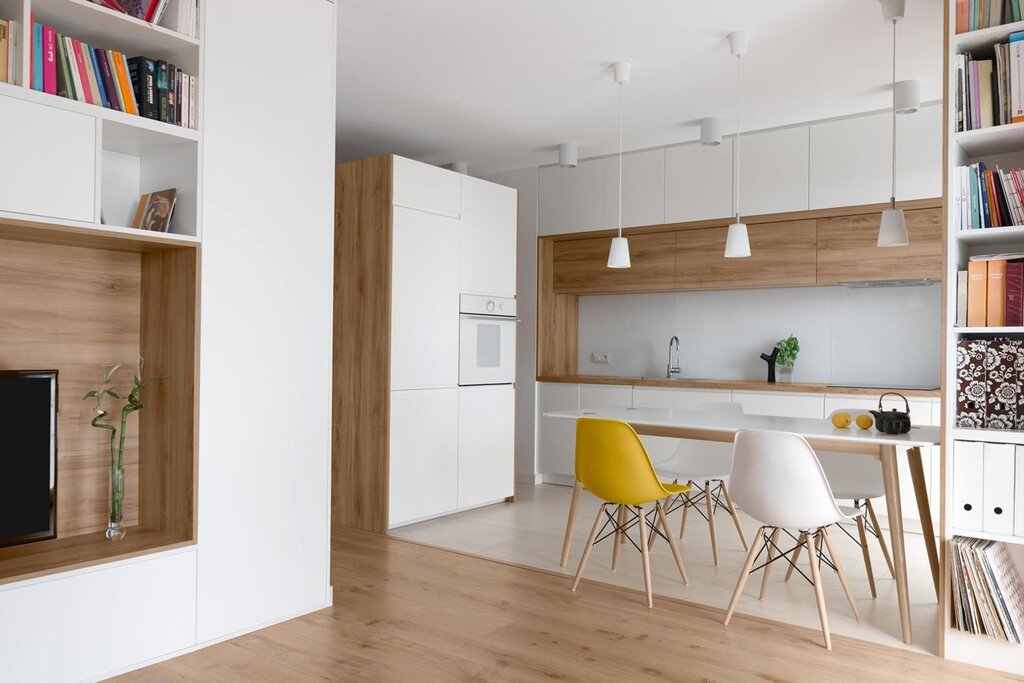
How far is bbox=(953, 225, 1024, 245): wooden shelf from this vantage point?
9.07 ft

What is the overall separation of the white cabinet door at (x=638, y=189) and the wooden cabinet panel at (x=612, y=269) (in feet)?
0.49

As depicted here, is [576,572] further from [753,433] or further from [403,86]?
[403,86]

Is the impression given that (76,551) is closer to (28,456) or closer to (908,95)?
(28,456)

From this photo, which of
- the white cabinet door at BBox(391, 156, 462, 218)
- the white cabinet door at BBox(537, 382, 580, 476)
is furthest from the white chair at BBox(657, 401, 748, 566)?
the white cabinet door at BBox(391, 156, 462, 218)

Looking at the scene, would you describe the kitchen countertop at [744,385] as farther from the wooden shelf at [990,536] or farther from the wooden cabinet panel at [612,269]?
the wooden shelf at [990,536]

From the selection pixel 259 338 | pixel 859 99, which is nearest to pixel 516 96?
pixel 859 99

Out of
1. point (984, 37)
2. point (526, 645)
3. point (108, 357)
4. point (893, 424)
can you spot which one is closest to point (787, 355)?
point (893, 424)

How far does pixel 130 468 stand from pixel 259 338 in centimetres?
74

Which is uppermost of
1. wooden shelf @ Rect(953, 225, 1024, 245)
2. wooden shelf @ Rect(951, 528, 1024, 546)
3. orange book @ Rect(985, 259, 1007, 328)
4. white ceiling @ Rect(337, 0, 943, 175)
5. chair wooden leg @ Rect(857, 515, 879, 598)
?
white ceiling @ Rect(337, 0, 943, 175)

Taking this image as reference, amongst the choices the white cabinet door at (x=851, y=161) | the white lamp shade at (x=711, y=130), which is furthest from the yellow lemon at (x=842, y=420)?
the white lamp shade at (x=711, y=130)

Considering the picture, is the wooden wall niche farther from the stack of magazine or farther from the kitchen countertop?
the kitchen countertop

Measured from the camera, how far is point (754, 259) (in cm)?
541

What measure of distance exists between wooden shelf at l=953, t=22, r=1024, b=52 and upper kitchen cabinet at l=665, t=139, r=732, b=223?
254cm

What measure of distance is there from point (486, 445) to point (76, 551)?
303 centimetres
